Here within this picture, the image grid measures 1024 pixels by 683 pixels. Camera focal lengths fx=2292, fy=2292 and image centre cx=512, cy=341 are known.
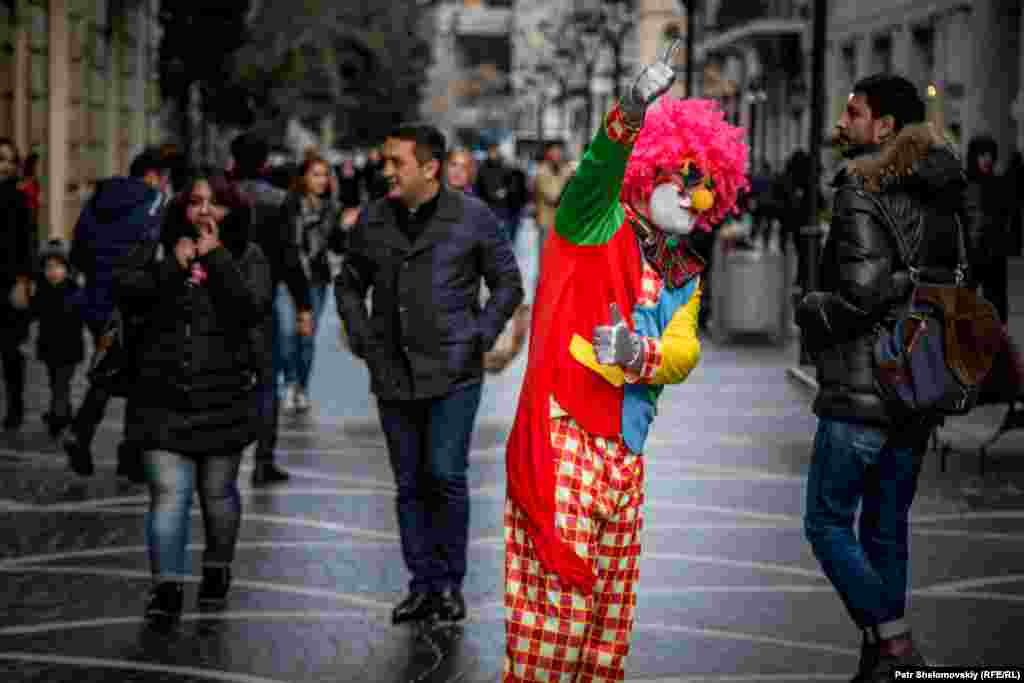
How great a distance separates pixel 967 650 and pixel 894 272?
1.63 meters

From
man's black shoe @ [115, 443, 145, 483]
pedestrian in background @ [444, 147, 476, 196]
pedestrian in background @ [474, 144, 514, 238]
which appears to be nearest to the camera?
man's black shoe @ [115, 443, 145, 483]

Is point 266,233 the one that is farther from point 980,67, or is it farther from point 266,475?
point 980,67

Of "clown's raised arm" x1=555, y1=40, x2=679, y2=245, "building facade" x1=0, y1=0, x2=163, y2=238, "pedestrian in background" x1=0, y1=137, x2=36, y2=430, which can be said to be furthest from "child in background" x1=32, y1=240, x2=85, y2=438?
"building facade" x1=0, y1=0, x2=163, y2=238

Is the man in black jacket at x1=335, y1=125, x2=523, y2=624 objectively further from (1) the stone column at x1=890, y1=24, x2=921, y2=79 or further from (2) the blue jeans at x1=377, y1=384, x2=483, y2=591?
(1) the stone column at x1=890, y1=24, x2=921, y2=79

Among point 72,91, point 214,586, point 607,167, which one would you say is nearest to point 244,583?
point 214,586

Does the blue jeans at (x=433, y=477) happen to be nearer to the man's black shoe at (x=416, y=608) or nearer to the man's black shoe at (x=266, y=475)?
the man's black shoe at (x=416, y=608)

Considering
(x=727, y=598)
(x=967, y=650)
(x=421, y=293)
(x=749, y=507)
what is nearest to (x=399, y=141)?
(x=421, y=293)

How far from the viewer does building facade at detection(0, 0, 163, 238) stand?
92.3ft

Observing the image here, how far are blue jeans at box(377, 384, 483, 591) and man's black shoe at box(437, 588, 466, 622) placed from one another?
0.11 ft

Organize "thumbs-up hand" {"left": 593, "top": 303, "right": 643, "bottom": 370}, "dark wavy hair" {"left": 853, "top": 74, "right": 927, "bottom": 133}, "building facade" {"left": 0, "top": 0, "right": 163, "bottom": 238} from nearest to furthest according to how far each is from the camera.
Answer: "thumbs-up hand" {"left": 593, "top": 303, "right": 643, "bottom": 370} < "dark wavy hair" {"left": 853, "top": 74, "right": 927, "bottom": 133} < "building facade" {"left": 0, "top": 0, "right": 163, "bottom": 238}

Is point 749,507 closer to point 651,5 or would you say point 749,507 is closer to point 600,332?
point 600,332

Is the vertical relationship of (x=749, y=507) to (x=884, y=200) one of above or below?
below

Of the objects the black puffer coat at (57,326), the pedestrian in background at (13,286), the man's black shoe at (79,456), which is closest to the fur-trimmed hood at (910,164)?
the man's black shoe at (79,456)

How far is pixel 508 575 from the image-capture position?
6020 mm
